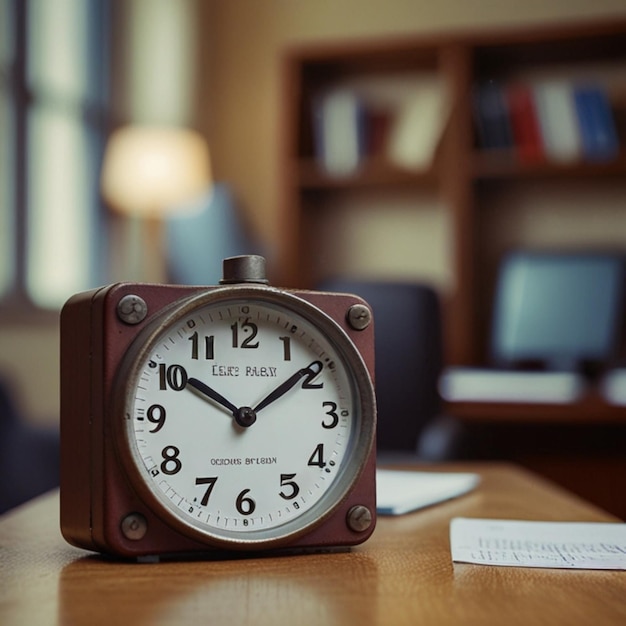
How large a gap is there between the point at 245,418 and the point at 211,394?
0.11ft

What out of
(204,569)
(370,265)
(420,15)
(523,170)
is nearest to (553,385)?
(523,170)

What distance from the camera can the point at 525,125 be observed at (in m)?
3.49

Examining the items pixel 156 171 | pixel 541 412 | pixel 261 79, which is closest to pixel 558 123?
pixel 541 412

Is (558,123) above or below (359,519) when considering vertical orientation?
above

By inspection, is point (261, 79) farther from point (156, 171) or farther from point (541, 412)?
point (541, 412)

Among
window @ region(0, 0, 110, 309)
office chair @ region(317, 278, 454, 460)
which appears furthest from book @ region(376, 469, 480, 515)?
window @ region(0, 0, 110, 309)

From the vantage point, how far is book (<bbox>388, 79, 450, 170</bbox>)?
3633mm

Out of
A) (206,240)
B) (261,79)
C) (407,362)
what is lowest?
(407,362)

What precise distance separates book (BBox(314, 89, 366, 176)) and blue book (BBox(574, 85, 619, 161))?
2.60 feet

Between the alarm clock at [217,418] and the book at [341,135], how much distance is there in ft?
9.48

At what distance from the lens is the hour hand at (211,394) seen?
76 cm

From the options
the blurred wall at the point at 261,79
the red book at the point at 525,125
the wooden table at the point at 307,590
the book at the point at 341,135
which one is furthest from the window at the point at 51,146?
the wooden table at the point at 307,590

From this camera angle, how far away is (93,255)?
444cm

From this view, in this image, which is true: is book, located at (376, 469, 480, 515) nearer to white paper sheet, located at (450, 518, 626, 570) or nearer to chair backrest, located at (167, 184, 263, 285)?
white paper sheet, located at (450, 518, 626, 570)
